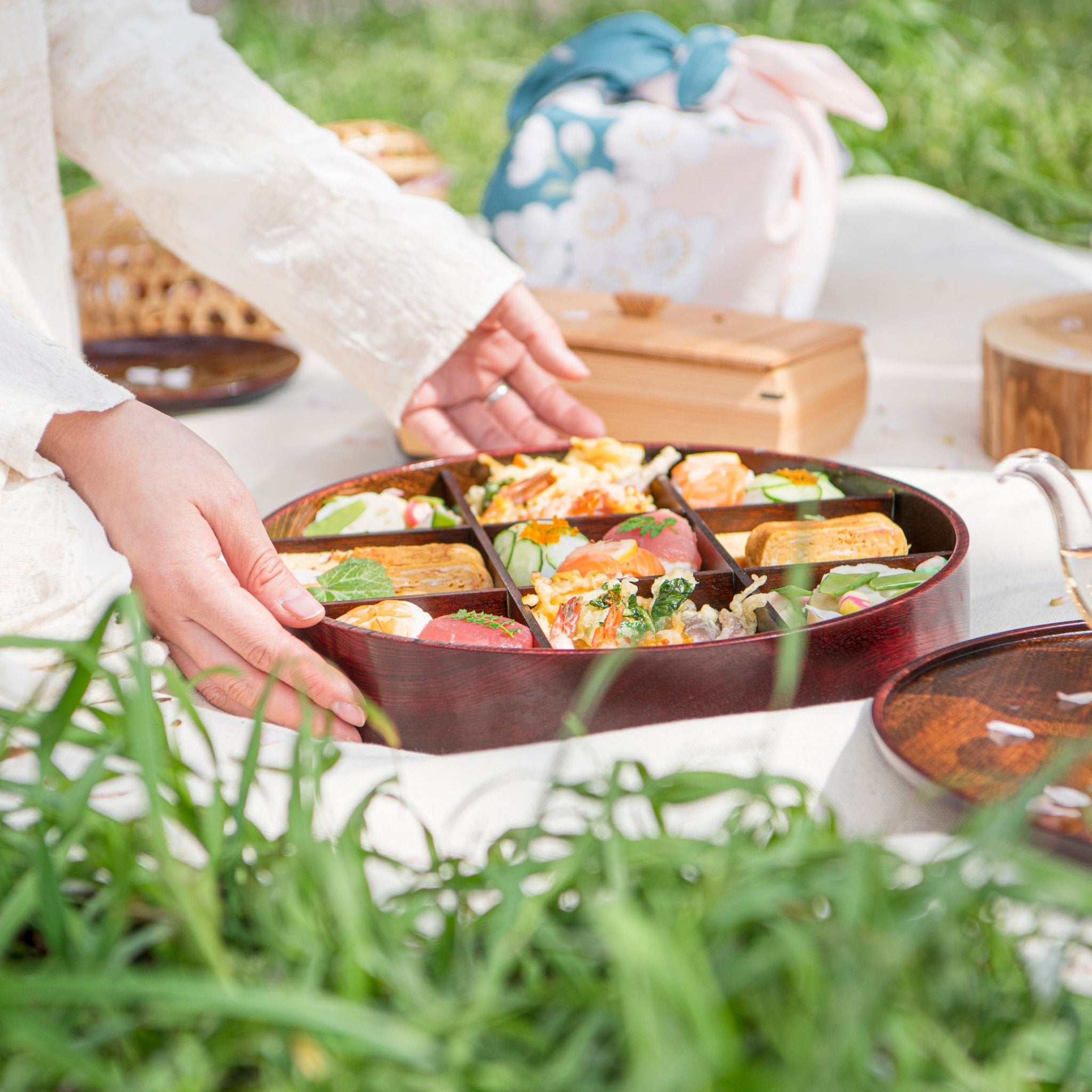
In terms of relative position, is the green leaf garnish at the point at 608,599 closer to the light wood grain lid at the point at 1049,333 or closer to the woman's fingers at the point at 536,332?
the woman's fingers at the point at 536,332

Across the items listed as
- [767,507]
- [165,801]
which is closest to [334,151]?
[767,507]

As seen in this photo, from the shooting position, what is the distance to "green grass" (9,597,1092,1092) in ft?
1.25

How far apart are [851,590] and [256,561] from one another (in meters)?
0.42

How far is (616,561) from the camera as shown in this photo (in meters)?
0.96

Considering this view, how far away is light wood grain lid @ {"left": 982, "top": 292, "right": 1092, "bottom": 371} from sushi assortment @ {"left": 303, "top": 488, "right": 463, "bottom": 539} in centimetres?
74

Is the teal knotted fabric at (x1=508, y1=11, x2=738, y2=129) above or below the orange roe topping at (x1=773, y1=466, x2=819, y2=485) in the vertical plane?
above

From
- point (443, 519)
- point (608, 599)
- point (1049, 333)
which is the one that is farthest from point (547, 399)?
point (1049, 333)

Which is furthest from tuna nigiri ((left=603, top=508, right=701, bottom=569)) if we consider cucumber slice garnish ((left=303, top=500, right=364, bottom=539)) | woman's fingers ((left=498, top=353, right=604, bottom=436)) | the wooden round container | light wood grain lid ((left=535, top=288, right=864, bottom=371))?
the wooden round container

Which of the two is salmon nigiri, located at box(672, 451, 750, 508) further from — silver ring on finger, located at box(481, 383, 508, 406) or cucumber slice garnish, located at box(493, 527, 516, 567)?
silver ring on finger, located at box(481, 383, 508, 406)

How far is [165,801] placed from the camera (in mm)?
491

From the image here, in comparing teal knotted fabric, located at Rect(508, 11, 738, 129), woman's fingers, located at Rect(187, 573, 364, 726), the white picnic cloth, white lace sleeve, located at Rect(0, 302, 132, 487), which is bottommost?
the white picnic cloth

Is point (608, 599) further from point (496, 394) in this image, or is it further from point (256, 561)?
point (496, 394)

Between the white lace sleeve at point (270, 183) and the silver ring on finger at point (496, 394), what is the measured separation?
11cm

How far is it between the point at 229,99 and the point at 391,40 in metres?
3.89
